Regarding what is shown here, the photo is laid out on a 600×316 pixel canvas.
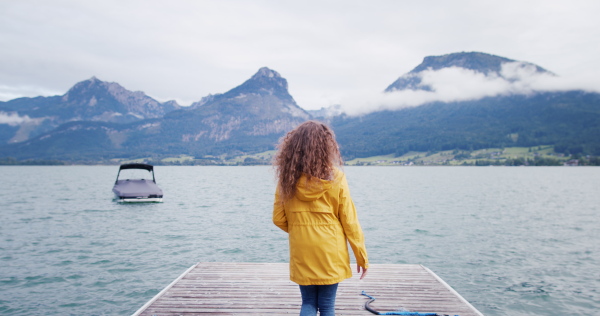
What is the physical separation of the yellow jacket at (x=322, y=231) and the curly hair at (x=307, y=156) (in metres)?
0.08

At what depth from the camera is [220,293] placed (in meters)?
7.91

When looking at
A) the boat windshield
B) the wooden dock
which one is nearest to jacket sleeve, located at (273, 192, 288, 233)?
the wooden dock

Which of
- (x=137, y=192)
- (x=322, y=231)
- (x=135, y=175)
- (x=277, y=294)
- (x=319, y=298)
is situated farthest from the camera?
(x=135, y=175)

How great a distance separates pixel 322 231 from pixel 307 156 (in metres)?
0.82

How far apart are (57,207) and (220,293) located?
3508 cm

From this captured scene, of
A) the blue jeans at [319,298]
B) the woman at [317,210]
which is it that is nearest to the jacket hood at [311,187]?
the woman at [317,210]

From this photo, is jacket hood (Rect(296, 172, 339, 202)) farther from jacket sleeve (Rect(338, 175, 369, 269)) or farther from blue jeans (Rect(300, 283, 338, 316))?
blue jeans (Rect(300, 283, 338, 316))

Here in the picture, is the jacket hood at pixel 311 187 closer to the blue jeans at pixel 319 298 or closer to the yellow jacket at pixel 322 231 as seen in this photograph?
the yellow jacket at pixel 322 231

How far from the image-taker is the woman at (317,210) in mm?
4078

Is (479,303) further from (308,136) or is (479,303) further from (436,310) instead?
(308,136)

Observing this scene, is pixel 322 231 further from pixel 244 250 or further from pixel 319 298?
pixel 244 250

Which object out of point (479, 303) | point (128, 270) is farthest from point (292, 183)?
point (128, 270)

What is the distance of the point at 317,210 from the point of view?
13.5ft

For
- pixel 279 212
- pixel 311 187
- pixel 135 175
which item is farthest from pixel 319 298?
pixel 135 175
